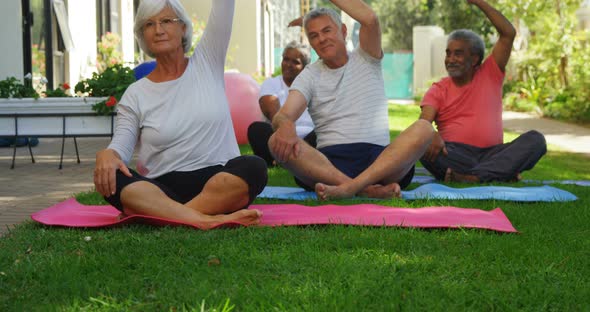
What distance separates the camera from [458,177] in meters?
7.14

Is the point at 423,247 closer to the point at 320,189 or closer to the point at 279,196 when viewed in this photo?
the point at 320,189

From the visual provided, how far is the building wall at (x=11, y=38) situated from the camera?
1190 centimetres

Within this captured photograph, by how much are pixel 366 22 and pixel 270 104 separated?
113 inches

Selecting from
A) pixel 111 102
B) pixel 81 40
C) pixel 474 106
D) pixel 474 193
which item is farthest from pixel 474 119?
pixel 81 40

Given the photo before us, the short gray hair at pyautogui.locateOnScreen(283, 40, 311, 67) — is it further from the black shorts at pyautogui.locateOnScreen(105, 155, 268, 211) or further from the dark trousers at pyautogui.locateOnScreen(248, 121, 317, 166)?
the black shorts at pyautogui.locateOnScreen(105, 155, 268, 211)

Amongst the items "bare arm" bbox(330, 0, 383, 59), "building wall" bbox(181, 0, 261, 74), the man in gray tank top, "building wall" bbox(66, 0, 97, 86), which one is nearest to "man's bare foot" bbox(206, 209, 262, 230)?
the man in gray tank top

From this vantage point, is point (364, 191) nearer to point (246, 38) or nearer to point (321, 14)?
point (321, 14)

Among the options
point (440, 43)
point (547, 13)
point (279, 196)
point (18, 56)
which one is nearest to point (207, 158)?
point (279, 196)

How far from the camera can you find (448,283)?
11.1 feet

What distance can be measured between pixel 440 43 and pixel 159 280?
97.4 ft

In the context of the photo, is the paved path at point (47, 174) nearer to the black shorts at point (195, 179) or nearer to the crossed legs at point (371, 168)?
the black shorts at point (195, 179)

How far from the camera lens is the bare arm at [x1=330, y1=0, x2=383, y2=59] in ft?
18.2

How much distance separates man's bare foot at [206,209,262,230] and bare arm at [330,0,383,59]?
1428mm

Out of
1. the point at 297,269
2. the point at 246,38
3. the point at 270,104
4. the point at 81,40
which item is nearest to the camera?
the point at 297,269
